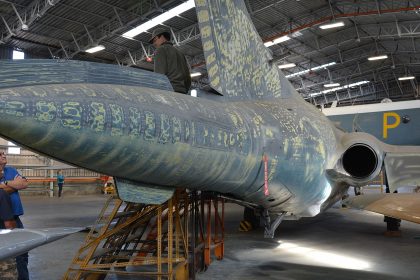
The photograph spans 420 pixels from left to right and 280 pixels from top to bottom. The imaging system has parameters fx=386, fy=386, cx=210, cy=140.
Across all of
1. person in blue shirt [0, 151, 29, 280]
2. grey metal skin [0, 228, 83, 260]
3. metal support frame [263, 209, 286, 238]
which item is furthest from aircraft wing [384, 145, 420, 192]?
person in blue shirt [0, 151, 29, 280]

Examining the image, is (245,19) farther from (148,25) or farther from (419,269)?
(148,25)

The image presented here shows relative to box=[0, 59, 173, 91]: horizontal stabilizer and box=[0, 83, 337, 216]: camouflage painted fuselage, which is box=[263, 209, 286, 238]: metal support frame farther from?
box=[0, 59, 173, 91]: horizontal stabilizer

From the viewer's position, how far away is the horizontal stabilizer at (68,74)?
2.50 meters

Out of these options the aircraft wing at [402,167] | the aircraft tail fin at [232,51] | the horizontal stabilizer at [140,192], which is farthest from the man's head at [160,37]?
the aircraft wing at [402,167]

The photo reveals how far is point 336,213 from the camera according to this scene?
1470 cm

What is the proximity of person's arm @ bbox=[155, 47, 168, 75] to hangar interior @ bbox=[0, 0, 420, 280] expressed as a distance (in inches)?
29.5

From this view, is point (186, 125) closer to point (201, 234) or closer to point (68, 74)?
point (68, 74)

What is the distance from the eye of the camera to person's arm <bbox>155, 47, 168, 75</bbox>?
4.32m

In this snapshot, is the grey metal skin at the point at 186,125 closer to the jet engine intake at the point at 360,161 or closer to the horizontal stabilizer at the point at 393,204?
the horizontal stabilizer at the point at 393,204

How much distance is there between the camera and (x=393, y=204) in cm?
500

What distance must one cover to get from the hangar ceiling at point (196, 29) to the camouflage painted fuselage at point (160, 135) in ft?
43.1

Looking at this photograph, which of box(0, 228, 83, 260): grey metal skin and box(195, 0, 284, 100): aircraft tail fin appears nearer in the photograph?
box(0, 228, 83, 260): grey metal skin

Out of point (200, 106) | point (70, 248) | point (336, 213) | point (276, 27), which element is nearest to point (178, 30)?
A: point (276, 27)

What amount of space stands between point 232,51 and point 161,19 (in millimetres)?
15569
